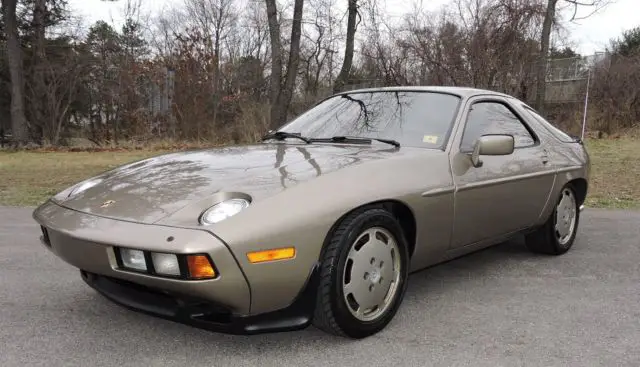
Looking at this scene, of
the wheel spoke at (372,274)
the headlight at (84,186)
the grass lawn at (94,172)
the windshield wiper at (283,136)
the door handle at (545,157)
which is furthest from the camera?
the grass lawn at (94,172)

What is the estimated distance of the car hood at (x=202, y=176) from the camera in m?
2.42

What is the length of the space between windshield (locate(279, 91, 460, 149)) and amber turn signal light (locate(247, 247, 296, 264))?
4.13ft

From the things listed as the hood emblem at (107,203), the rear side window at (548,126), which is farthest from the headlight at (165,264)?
the rear side window at (548,126)

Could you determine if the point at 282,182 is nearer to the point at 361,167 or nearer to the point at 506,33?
the point at 361,167

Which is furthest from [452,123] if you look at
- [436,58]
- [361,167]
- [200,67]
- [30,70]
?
[30,70]

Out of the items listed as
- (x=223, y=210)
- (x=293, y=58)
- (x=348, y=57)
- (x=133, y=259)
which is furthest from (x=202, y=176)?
(x=348, y=57)

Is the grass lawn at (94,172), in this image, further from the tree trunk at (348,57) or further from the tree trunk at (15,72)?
the tree trunk at (348,57)

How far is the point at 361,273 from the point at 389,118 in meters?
1.28

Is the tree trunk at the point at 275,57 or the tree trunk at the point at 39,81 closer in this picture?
the tree trunk at the point at 275,57

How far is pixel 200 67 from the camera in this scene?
2056 cm

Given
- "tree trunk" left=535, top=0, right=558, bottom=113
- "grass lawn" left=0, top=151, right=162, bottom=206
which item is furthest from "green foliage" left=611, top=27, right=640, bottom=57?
"grass lawn" left=0, top=151, right=162, bottom=206

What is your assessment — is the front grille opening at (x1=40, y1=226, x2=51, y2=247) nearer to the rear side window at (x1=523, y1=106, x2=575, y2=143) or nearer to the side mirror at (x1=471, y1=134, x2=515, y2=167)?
the side mirror at (x1=471, y1=134, x2=515, y2=167)

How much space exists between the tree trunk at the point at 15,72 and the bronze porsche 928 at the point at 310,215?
18.9 m

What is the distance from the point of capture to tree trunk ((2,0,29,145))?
19.7 meters
